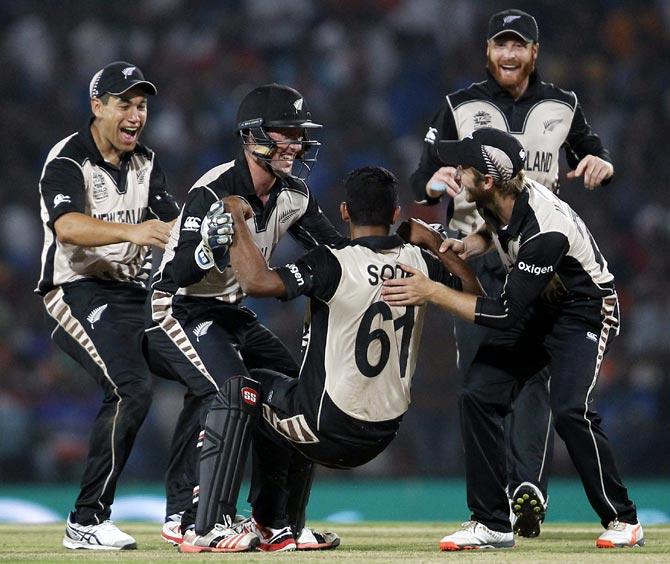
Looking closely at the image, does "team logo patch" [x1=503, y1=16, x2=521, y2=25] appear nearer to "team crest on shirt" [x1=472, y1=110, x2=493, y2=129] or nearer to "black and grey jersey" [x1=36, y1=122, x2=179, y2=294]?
"team crest on shirt" [x1=472, y1=110, x2=493, y2=129]

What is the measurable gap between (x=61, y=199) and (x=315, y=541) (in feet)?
6.19

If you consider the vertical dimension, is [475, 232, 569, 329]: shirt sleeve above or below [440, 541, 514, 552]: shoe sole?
above

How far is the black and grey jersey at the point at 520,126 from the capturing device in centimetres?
594

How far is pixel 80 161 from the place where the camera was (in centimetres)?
562

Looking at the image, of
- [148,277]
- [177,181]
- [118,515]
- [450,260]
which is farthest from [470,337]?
[177,181]

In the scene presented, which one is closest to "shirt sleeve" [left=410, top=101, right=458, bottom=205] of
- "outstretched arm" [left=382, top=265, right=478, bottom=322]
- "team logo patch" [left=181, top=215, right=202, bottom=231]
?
"outstretched arm" [left=382, top=265, right=478, bottom=322]

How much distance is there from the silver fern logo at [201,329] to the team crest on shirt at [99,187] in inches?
42.6

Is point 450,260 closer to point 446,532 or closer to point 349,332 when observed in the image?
point 349,332

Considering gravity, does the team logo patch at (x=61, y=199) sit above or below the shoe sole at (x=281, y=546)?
above

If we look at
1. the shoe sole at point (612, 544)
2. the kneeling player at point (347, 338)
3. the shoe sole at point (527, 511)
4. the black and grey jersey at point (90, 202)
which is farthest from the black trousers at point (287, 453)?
the black and grey jersey at point (90, 202)

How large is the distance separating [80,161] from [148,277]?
674 mm

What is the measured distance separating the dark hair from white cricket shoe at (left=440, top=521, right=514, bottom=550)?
1.25 m

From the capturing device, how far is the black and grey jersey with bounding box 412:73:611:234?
5.94 m

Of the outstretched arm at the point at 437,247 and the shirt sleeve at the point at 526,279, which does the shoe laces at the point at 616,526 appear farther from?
the outstretched arm at the point at 437,247
